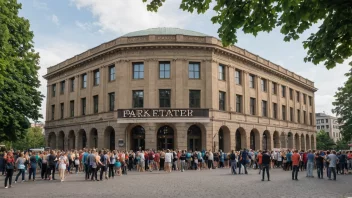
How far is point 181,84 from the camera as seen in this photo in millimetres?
36156

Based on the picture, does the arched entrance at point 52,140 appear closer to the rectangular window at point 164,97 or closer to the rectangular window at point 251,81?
the rectangular window at point 164,97

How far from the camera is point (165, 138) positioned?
36.1 m

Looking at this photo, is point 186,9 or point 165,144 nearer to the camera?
point 186,9

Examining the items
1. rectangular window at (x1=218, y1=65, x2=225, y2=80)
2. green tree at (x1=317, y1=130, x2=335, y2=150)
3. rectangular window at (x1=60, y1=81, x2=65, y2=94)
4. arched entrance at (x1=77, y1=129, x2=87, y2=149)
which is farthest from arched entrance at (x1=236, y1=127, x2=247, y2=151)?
green tree at (x1=317, y1=130, x2=335, y2=150)

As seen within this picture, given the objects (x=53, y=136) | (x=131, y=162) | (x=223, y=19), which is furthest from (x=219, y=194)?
(x=53, y=136)

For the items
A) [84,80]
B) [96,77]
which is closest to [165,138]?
[96,77]

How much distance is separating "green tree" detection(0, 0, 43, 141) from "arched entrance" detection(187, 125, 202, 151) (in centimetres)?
1490

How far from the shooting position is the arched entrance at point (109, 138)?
127 ft

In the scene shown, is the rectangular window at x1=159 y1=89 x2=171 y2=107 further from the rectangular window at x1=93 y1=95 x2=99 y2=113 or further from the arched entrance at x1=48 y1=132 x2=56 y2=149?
the arched entrance at x1=48 y1=132 x2=56 y2=149

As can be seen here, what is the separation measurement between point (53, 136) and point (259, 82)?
99.6 feet

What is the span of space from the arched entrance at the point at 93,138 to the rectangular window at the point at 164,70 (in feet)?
36.2

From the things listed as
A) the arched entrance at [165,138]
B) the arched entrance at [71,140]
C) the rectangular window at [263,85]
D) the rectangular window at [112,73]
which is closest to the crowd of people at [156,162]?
the arched entrance at [165,138]

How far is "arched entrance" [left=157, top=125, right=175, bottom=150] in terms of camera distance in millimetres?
36125

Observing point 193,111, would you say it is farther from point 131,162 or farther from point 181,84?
point 131,162
